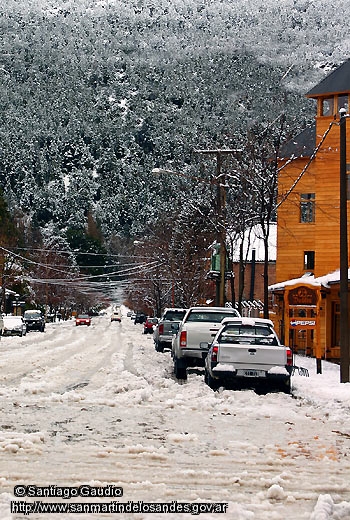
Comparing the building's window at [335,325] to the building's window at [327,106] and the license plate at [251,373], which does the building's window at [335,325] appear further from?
the license plate at [251,373]

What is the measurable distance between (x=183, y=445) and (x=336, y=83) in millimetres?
30020

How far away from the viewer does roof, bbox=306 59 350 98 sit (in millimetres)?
38906

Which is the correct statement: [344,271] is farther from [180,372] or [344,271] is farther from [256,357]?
[180,372]

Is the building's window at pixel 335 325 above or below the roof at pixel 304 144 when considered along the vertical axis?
below

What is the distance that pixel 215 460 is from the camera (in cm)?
1076

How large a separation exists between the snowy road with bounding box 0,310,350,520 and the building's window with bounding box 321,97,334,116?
20.1 m

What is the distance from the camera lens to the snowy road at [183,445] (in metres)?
8.66

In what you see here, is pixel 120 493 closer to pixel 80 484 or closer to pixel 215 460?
pixel 80 484

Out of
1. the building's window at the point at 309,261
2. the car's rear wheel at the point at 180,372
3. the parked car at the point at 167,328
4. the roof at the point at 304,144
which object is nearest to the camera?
the car's rear wheel at the point at 180,372

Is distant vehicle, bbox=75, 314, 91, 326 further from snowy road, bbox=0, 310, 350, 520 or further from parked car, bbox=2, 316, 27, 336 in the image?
snowy road, bbox=0, 310, 350, 520

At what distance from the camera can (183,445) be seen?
11961mm

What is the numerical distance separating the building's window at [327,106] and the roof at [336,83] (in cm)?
47

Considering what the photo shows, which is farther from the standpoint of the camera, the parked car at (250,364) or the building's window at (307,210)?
the building's window at (307,210)

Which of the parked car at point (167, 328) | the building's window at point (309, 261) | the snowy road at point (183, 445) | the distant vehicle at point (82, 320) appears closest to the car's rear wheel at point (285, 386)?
the snowy road at point (183, 445)
